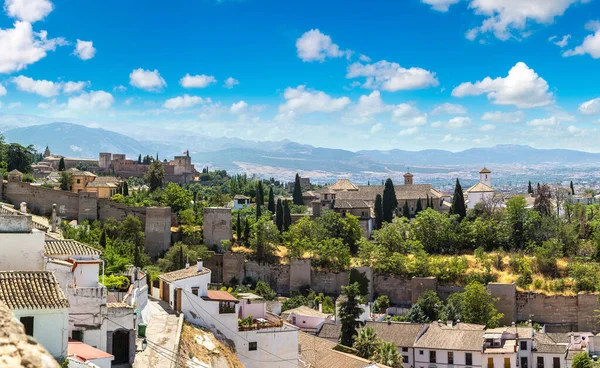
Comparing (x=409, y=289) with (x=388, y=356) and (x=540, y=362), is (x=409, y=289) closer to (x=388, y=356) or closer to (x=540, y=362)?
(x=540, y=362)

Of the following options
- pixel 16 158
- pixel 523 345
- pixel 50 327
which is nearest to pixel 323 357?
pixel 523 345

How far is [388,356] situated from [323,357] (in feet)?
8.85

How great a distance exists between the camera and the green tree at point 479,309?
35.6 m

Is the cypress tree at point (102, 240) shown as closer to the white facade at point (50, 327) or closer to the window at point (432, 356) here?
the window at point (432, 356)

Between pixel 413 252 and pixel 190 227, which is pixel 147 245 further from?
pixel 413 252

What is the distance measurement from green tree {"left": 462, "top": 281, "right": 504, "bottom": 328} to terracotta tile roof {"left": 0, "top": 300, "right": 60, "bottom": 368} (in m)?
34.1

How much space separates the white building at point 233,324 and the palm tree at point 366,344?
24.0 feet

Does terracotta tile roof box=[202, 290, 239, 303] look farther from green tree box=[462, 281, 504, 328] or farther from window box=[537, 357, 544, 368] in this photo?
green tree box=[462, 281, 504, 328]

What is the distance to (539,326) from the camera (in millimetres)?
36781

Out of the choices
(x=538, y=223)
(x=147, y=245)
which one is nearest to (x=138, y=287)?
(x=147, y=245)

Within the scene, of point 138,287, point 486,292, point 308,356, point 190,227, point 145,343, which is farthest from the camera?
point 190,227

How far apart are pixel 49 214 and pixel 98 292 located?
29.1 meters

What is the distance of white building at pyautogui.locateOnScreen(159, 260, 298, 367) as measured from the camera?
1947cm

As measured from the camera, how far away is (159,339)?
647 inches
